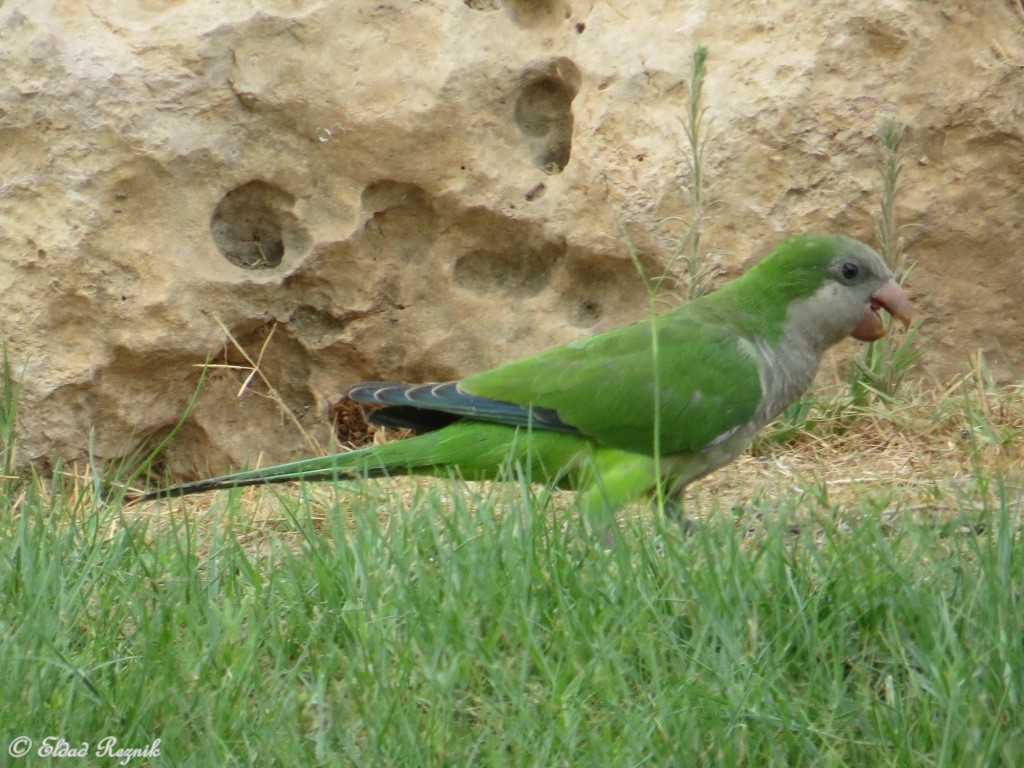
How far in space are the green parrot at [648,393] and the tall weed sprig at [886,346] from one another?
0.43m

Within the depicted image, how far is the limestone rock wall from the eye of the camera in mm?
4281

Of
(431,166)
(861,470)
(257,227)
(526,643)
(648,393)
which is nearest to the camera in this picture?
(526,643)

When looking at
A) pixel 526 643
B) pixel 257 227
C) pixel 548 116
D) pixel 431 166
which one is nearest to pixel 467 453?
pixel 526 643

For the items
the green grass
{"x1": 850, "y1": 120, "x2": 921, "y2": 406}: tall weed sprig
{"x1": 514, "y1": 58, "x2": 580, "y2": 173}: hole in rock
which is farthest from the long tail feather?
{"x1": 514, "y1": 58, "x2": 580, "y2": 173}: hole in rock

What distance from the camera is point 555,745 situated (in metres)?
2.16

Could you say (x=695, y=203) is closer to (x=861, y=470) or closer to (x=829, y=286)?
(x=829, y=286)

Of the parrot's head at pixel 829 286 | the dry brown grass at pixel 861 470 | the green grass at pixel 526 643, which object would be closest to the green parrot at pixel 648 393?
the parrot's head at pixel 829 286

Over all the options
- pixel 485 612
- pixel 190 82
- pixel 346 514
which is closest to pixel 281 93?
pixel 190 82

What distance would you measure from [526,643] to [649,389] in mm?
1251

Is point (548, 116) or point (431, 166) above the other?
point (548, 116)

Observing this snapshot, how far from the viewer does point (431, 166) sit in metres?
4.51

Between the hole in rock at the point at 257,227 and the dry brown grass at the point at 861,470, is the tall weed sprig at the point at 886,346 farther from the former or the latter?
the hole in rock at the point at 257,227

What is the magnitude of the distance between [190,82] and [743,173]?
1860 mm

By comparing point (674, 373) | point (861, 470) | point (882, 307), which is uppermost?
point (882, 307)
